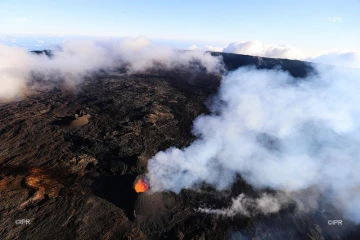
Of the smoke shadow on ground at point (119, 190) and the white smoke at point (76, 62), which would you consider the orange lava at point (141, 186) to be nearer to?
the smoke shadow on ground at point (119, 190)

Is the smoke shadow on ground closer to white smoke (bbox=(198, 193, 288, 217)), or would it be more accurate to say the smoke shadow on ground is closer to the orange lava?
the orange lava

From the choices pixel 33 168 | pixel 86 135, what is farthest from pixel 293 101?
pixel 33 168

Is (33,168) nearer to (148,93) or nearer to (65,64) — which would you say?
(148,93)

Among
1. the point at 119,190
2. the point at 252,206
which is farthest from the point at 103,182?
the point at 252,206

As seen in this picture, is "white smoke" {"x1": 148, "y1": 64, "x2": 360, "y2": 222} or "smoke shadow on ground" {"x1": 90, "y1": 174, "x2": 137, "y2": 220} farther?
"white smoke" {"x1": 148, "y1": 64, "x2": 360, "y2": 222}

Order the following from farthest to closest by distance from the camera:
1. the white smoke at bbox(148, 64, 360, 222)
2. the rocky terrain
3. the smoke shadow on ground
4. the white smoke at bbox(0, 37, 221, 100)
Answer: the white smoke at bbox(0, 37, 221, 100), the white smoke at bbox(148, 64, 360, 222), the smoke shadow on ground, the rocky terrain

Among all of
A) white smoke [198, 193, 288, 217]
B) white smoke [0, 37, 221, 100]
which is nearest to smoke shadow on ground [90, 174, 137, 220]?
white smoke [198, 193, 288, 217]

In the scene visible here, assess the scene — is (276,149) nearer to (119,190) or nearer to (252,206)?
(252,206)

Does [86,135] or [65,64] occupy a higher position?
[86,135]
